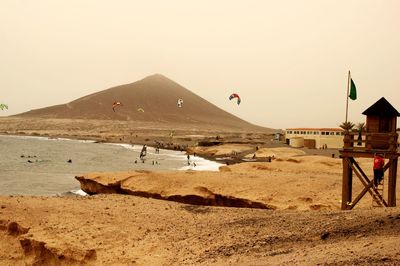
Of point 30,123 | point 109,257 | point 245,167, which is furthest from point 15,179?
point 30,123

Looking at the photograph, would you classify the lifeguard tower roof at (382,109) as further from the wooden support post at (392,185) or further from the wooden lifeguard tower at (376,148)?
the wooden support post at (392,185)

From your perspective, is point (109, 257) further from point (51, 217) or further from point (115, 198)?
point (115, 198)

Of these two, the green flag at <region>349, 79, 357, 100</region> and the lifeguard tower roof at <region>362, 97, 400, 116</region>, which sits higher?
the green flag at <region>349, 79, 357, 100</region>

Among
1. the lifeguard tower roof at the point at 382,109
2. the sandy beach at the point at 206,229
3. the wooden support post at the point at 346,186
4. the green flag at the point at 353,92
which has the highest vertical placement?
the green flag at the point at 353,92

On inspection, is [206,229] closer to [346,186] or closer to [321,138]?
[346,186]

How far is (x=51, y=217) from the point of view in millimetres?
15789

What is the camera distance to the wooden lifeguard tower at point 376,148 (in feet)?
Answer: 55.2

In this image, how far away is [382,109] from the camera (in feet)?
59.3

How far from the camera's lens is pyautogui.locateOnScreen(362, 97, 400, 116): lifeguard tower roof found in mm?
17950

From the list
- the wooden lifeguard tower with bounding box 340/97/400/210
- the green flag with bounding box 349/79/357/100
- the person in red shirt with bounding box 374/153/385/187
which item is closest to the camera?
the wooden lifeguard tower with bounding box 340/97/400/210

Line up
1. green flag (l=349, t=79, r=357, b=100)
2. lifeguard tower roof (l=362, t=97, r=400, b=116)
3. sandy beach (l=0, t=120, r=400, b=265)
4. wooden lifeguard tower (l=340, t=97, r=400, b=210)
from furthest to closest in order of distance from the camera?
green flag (l=349, t=79, r=357, b=100), lifeguard tower roof (l=362, t=97, r=400, b=116), wooden lifeguard tower (l=340, t=97, r=400, b=210), sandy beach (l=0, t=120, r=400, b=265)

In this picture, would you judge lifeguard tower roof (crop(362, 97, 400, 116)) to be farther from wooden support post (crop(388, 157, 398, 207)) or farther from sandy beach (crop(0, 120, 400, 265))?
sandy beach (crop(0, 120, 400, 265))

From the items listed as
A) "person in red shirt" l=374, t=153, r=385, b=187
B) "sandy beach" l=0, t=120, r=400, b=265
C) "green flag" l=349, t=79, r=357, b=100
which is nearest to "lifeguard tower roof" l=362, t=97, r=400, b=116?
"person in red shirt" l=374, t=153, r=385, b=187

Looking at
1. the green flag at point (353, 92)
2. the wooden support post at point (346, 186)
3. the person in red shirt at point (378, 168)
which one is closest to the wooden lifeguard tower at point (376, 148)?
the wooden support post at point (346, 186)
